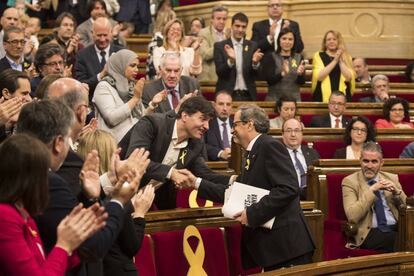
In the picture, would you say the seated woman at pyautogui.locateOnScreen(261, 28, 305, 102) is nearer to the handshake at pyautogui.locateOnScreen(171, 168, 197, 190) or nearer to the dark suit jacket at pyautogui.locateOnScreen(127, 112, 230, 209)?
the dark suit jacket at pyautogui.locateOnScreen(127, 112, 230, 209)

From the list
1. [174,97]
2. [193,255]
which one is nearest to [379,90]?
[174,97]

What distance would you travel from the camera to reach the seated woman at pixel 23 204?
3.08 metres

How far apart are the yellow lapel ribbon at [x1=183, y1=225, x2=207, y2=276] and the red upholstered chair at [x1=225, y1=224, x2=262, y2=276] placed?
0.26 meters

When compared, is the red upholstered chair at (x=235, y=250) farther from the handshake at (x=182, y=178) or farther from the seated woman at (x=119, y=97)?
the seated woman at (x=119, y=97)

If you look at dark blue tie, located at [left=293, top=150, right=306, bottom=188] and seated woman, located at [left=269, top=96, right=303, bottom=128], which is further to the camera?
seated woman, located at [left=269, top=96, right=303, bottom=128]

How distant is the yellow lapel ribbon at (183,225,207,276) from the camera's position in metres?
5.26

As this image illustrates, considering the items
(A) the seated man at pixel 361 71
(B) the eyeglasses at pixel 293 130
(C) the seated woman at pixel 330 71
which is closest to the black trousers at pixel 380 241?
(B) the eyeglasses at pixel 293 130

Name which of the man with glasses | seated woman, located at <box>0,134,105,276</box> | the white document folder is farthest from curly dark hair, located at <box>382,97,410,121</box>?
seated woman, located at <box>0,134,105,276</box>

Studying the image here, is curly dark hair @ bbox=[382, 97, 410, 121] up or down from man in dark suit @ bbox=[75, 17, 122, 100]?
down

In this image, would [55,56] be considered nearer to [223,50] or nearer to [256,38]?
[223,50]

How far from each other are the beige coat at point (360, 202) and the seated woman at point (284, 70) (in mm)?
3211

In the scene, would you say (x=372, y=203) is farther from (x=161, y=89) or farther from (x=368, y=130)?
(x=161, y=89)

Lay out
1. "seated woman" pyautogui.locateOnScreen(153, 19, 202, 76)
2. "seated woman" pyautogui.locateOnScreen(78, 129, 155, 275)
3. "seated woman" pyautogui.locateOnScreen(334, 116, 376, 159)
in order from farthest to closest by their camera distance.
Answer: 1. "seated woman" pyautogui.locateOnScreen(153, 19, 202, 76)
2. "seated woman" pyautogui.locateOnScreen(334, 116, 376, 159)
3. "seated woman" pyautogui.locateOnScreen(78, 129, 155, 275)

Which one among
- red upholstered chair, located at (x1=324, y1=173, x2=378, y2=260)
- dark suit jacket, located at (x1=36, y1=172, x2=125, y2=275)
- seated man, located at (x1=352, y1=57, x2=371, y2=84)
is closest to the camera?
dark suit jacket, located at (x1=36, y1=172, x2=125, y2=275)
